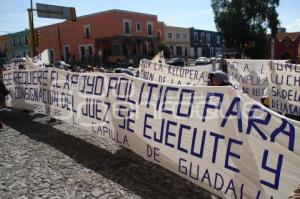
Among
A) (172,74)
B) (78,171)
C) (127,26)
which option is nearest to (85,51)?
(127,26)

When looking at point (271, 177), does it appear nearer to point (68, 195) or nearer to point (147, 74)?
point (68, 195)

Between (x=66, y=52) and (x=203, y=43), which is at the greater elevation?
(x=203, y=43)

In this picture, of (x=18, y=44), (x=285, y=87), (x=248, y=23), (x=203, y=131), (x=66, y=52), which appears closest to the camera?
(x=203, y=131)

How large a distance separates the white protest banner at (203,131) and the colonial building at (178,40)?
64.3m

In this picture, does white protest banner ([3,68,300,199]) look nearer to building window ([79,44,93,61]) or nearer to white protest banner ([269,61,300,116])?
white protest banner ([269,61,300,116])

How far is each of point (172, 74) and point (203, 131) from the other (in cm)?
609

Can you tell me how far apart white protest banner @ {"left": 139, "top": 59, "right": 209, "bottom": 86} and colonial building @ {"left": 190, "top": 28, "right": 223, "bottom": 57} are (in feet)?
225

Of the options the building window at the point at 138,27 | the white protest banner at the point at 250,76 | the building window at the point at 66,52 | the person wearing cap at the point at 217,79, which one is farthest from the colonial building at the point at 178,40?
the person wearing cap at the point at 217,79

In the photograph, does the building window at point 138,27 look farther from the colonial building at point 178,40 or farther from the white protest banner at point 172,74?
the white protest banner at point 172,74

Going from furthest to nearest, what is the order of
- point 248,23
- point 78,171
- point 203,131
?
point 248,23
point 78,171
point 203,131

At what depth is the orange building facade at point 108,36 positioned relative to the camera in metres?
51.4

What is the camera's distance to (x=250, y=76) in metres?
10.2

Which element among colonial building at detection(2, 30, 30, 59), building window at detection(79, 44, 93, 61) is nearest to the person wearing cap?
building window at detection(79, 44, 93, 61)

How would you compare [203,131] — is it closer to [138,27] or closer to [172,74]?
[172,74]
